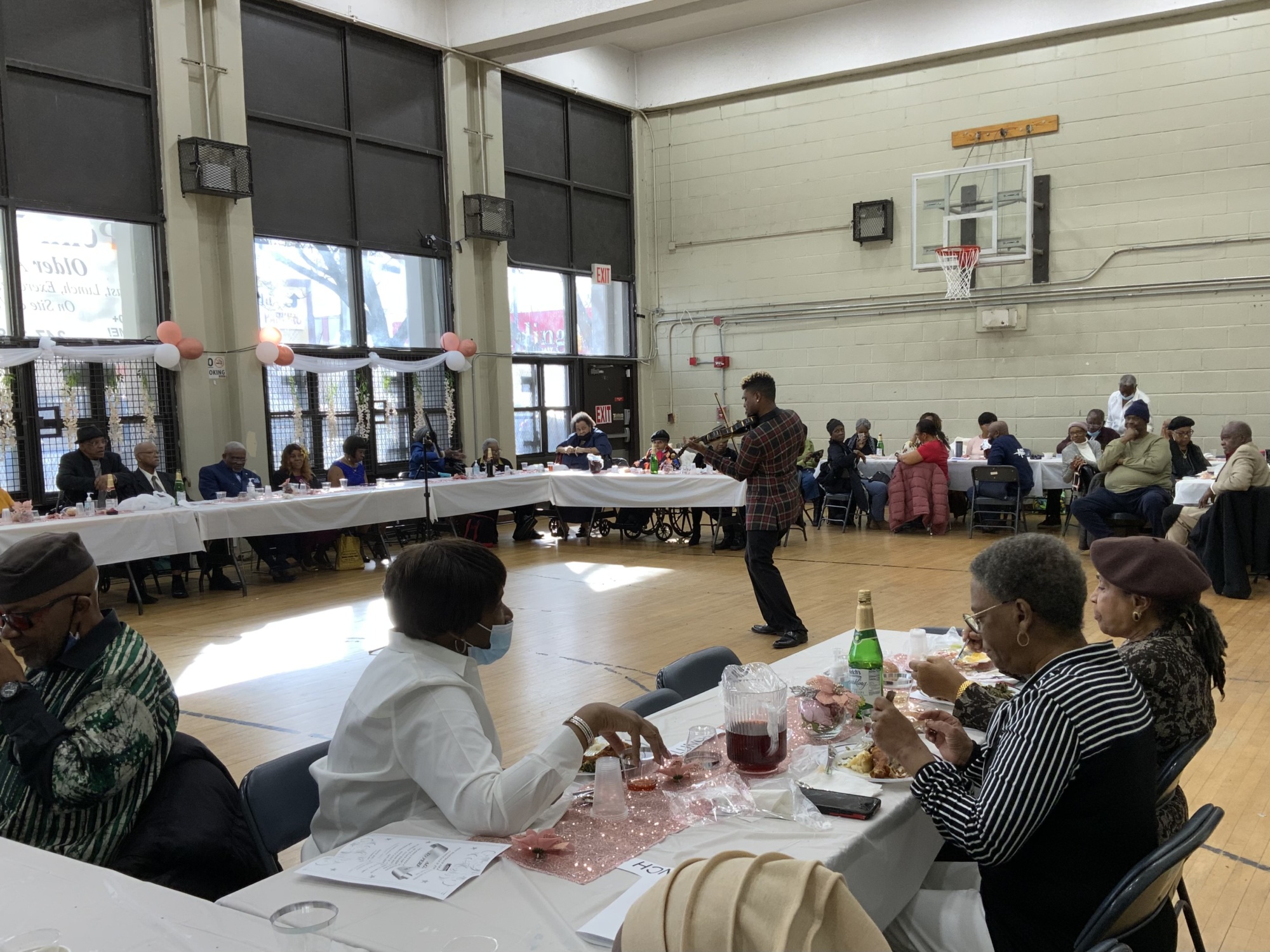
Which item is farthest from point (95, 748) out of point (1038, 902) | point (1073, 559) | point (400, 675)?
point (1073, 559)

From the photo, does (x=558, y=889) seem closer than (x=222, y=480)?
Yes

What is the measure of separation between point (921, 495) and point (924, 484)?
12cm

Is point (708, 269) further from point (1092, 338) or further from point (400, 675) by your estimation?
point (400, 675)

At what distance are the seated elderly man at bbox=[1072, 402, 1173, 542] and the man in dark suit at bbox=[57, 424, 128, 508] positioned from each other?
7.53m

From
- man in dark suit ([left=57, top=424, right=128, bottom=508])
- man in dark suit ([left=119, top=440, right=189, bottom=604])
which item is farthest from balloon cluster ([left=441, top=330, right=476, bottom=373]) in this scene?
man in dark suit ([left=57, top=424, right=128, bottom=508])

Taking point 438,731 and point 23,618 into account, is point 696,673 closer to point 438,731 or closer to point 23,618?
point 438,731

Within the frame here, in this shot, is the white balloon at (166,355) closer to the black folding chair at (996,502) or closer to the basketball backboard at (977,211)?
the black folding chair at (996,502)

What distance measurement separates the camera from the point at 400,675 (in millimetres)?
1728

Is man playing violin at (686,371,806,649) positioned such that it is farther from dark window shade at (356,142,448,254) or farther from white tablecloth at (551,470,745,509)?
dark window shade at (356,142,448,254)

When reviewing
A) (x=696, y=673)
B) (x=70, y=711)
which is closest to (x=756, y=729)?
(x=696, y=673)

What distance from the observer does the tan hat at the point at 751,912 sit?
80 centimetres

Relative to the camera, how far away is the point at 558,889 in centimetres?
148

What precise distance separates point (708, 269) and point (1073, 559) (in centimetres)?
1174

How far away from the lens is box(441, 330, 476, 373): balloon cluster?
1077 centimetres
